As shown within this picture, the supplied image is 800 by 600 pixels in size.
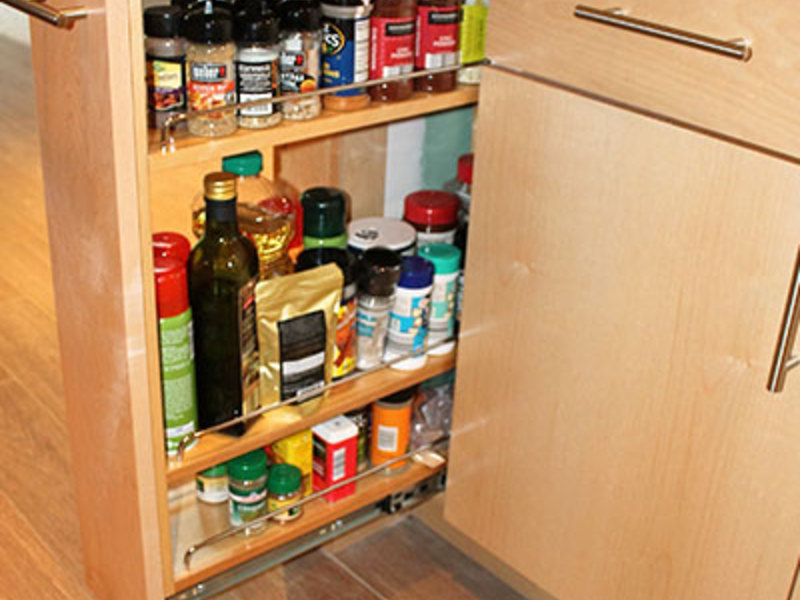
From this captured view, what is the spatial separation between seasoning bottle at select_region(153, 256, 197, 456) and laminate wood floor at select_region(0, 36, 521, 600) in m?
0.39

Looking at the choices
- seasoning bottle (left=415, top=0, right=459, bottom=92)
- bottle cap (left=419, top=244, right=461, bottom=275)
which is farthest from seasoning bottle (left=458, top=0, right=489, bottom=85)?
bottle cap (left=419, top=244, right=461, bottom=275)

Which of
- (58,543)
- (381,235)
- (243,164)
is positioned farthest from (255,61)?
(58,543)

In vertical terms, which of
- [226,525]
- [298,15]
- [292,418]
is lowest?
[226,525]

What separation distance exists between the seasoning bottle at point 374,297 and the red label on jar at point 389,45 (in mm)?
241

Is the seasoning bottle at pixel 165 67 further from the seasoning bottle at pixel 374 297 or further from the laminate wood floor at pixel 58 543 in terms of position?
the laminate wood floor at pixel 58 543

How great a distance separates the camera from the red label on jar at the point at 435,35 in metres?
1.30

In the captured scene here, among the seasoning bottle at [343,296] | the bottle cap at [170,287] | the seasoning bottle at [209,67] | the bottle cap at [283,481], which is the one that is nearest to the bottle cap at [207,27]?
the seasoning bottle at [209,67]

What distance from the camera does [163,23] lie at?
1.10 metres

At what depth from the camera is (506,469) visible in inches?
55.6

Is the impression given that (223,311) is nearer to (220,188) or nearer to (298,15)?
(220,188)

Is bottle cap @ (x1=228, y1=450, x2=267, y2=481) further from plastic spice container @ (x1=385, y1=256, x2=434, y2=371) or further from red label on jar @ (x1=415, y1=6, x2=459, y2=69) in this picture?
red label on jar @ (x1=415, y1=6, x2=459, y2=69)

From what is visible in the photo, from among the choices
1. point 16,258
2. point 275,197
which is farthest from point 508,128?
point 16,258

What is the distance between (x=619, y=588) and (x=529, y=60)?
2.03ft

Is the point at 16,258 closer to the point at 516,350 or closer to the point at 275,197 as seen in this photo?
the point at 275,197
